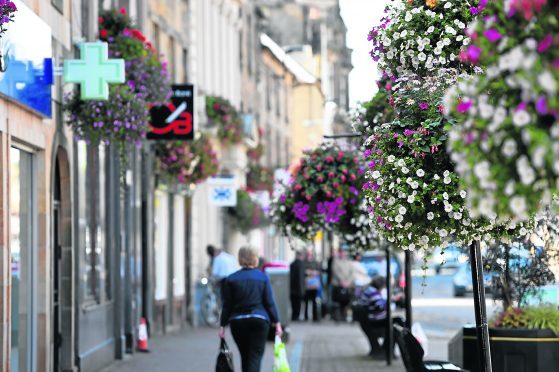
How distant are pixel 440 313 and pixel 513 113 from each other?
102ft

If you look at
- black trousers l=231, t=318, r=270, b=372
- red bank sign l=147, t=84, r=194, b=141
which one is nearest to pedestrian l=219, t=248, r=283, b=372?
black trousers l=231, t=318, r=270, b=372

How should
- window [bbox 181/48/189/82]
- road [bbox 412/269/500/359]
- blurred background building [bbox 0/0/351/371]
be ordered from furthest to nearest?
window [bbox 181/48/189/82] → road [bbox 412/269/500/359] → blurred background building [bbox 0/0/351/371]

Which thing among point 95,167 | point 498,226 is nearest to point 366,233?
point 95,167

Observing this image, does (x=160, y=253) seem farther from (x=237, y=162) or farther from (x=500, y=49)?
(x=500, y=49)

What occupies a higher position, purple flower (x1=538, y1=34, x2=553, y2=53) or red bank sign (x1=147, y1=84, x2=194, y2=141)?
red bank sign (x1=147, y1=84, x2=194, y2=141)

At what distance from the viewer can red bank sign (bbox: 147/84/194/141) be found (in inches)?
835

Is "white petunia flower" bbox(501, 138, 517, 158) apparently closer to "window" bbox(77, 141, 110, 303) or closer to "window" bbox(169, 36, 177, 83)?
"window" bbox(77, 141, 110, 303)

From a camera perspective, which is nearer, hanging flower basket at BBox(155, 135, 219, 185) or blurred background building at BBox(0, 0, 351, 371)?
blurred background building at BBox(0, 0, 351, 371)

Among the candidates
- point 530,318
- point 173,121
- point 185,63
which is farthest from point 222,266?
point 530,318

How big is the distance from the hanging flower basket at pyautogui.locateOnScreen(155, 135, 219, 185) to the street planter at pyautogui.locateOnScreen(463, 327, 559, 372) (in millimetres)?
12919

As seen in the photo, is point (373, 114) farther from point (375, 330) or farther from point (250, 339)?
point (375, 330)

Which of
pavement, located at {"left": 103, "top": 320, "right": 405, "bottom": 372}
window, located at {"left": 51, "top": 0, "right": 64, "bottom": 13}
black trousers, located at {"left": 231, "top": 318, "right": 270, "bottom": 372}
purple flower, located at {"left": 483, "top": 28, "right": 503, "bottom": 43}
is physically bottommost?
pavement, located at {"left": 103, "top": 320, "right": 405, "bottom": 372}

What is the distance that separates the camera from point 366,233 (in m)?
17.7

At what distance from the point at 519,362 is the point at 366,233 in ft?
18.0
